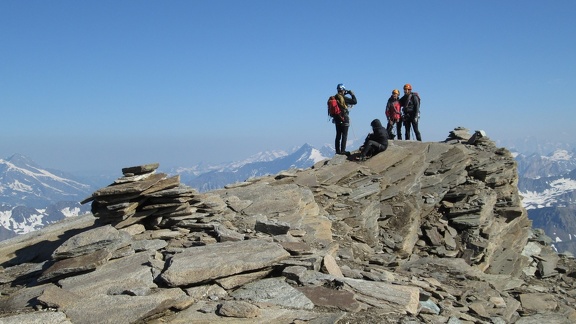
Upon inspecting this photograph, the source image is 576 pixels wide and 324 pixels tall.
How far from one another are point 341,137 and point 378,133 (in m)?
2.46

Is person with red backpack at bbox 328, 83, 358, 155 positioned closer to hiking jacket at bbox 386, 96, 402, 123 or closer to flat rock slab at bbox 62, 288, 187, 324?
hiking jacket at bbox 386, 96, 402, 123

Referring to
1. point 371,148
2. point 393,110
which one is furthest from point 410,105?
point 371,148

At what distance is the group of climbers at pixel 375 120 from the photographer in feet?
95.2

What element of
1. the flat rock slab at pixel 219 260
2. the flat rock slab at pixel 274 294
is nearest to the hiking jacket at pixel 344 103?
the flat rock slab at pixel 219 260

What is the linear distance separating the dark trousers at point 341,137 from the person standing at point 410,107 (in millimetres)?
6106

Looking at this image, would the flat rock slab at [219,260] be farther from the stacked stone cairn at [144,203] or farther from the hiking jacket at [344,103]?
the hiking jacket at [344,103]

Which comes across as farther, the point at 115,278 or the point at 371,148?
the point at 371,148

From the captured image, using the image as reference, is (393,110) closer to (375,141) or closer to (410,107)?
(410,107)

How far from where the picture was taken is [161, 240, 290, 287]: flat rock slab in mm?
A: 12297

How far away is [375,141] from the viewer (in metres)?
30.0

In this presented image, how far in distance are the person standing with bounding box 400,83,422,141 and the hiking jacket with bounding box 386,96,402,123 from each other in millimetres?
510

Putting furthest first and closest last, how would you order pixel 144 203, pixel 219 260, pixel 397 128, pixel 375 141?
1. pixel 397 128
2. pixel 375 141
3. pixel 144 203
4. pixel 219 260

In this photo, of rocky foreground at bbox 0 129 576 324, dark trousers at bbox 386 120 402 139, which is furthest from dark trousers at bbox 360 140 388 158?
dark trousers at bbox 386 120 402 139

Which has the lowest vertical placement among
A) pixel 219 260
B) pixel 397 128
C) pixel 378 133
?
pixel 219 260
